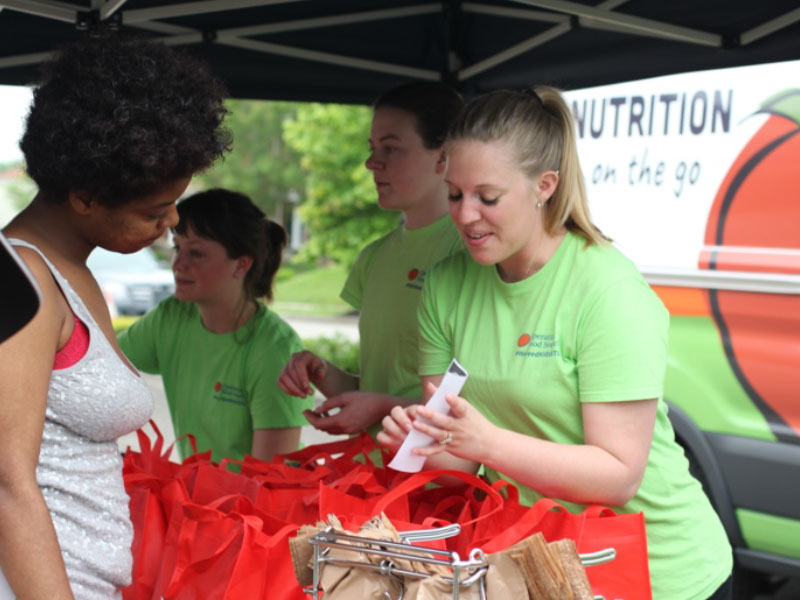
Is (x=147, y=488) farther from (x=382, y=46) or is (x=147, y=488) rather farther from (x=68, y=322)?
(x=382, y=46)

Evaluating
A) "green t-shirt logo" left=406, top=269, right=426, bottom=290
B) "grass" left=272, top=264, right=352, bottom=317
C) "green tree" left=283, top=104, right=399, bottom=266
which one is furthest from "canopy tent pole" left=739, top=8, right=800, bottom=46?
"grass" left=272, top=264, right=352, bottom=317

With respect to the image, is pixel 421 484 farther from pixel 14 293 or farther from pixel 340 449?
pixel 14 293

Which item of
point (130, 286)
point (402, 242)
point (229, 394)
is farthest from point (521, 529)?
point (130, 286)

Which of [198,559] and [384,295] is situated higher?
[384,295]

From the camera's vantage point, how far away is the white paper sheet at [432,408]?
1617 mm

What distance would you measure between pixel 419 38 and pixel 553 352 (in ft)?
6.70

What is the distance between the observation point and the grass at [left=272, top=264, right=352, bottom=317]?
21297 millimetres

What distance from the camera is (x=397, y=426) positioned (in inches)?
69.4

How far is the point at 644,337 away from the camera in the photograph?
1817mm

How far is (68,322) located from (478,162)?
35.8 inches

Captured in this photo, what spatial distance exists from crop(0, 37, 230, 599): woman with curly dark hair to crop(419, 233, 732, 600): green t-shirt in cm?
75

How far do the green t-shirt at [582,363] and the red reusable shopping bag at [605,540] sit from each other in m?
0.19

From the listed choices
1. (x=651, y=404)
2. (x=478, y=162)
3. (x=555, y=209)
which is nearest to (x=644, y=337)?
(x=651, y=404)

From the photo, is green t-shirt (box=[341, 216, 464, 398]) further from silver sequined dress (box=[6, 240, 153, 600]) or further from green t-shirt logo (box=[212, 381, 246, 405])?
silver sequined dress (box=[6, 240, 153, 600])
